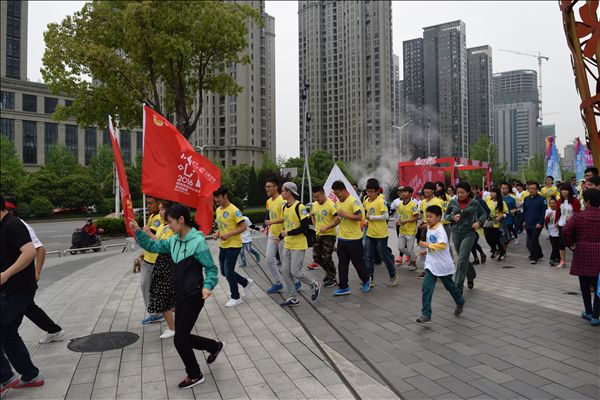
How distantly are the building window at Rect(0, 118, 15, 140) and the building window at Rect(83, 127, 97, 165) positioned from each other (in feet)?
38.6

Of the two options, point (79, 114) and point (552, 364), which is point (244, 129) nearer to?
point (79, 114)

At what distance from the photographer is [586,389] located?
12.7ft

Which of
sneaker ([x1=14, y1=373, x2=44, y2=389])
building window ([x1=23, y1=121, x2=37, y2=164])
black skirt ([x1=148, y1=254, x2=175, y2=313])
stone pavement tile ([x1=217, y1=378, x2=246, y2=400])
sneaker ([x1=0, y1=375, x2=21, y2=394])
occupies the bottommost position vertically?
stone pavement tile ([x1=217, y1=378, x2=246, y2=400])

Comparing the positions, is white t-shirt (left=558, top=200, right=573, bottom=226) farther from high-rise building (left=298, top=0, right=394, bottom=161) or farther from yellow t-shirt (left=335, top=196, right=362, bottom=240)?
high-rise building (left=298, top=0, right=394, bottom=161)

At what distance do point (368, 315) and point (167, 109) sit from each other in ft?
51.1

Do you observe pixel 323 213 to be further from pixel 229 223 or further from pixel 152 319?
pixel 152 319

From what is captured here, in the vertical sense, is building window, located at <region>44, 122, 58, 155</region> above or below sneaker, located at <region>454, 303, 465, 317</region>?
above

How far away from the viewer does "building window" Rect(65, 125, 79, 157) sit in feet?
245

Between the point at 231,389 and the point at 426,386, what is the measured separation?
1.73 metres

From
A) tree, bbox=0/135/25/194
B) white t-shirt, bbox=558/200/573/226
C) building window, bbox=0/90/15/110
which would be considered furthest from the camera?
building window, bbox=0/90/15/110

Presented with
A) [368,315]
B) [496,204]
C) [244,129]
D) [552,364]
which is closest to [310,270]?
[368,315]

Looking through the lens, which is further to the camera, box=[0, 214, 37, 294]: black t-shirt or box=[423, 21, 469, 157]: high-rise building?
box=[423, 21, 469, 157]: high-rise building

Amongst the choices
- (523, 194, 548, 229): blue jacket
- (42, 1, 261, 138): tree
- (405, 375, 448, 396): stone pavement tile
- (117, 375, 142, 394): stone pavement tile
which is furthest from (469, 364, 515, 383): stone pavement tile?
(42, 1, 261, 138): tree

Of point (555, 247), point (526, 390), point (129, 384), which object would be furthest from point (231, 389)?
point (555, 247)
